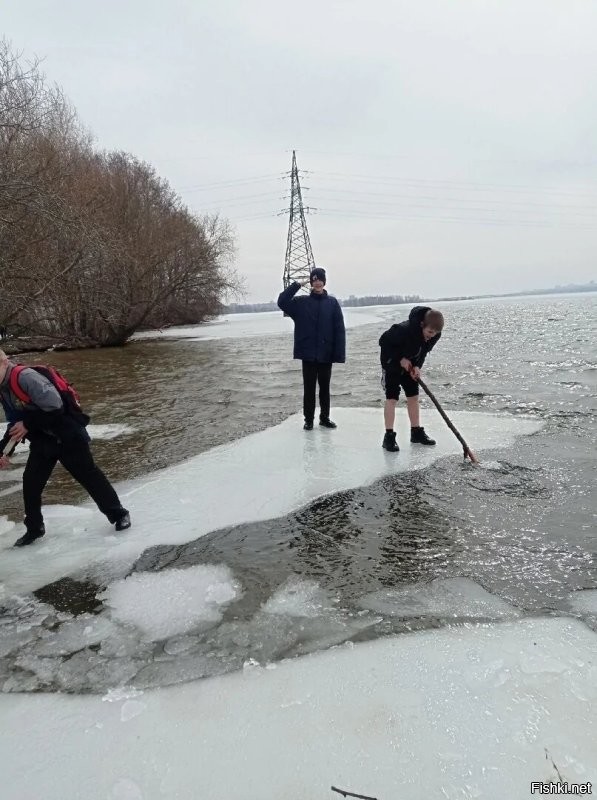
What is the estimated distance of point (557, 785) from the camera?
1631 mm

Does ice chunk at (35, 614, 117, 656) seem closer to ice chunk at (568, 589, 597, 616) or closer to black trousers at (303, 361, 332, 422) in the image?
ice chunk at (568, 589, 597, 616)

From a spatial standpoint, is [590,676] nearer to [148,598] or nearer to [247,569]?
[247,569]

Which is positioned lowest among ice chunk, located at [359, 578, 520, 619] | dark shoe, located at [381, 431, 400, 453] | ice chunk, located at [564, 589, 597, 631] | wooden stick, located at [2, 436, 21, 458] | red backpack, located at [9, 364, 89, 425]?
Answer: ice chunk, located at [359, 578, 520, 619]

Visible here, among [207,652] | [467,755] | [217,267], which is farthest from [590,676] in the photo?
[217,267]

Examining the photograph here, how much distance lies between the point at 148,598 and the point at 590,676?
2.30m

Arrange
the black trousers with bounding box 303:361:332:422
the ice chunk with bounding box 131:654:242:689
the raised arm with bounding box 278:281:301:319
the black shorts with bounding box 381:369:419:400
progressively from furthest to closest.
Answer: the black trousers with bounding box 303:361:332:422, the raised arm with bounding box 278:281:301:319, the black shorts with bounding box 381:369:419:400, the ice chunk with bounding box 131:654:242:689

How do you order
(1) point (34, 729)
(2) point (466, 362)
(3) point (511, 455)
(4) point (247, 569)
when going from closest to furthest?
(1) point (34, 729) < (4) point (247, 569) < (3) point (511, 455) < (2) point (466, 362)

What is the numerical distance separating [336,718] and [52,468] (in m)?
2.79

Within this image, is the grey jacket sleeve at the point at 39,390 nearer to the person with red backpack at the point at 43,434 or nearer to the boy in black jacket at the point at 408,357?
the person with red backpack at the point at 43,434

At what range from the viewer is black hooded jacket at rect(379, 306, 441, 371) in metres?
5.30

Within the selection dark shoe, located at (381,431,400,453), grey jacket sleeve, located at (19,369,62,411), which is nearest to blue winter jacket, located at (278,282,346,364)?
dark shoe, located at (381,431,400,453)

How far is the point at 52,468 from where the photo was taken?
3654 mm

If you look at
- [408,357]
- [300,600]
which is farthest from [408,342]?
[300,600]

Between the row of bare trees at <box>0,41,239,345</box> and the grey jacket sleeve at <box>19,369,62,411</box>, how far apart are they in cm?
970
